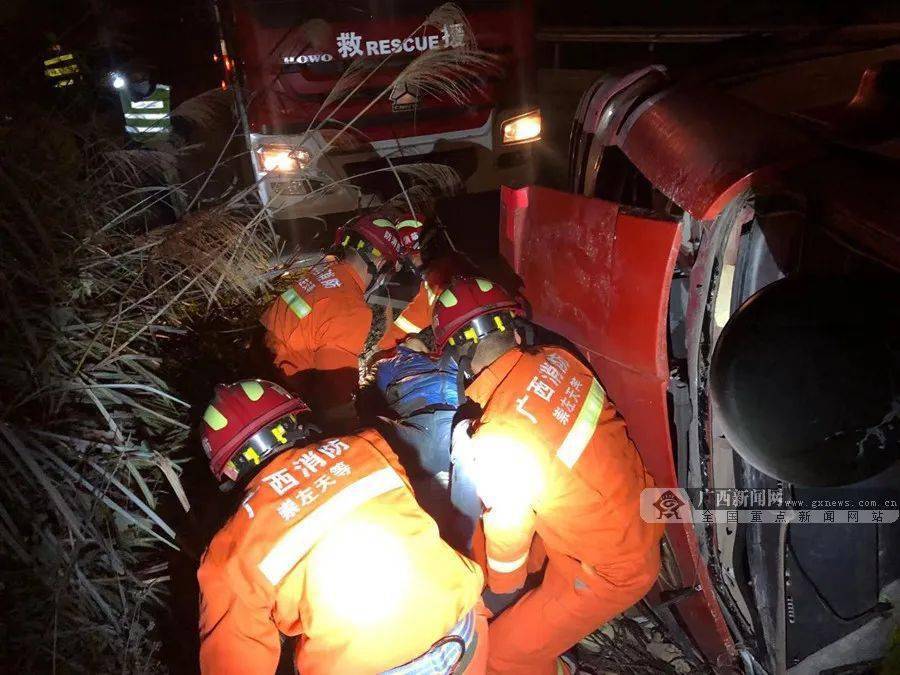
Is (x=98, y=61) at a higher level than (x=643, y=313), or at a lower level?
higher

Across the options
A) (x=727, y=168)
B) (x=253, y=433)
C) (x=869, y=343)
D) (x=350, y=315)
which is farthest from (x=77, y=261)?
(x=869, y=343)

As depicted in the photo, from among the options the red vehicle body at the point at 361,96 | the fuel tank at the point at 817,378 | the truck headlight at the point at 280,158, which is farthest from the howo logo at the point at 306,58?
the fuel tank at the point at 817,378

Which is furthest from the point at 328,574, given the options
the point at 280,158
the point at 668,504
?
the point at 280,158

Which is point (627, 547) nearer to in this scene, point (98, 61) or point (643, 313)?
point (643, 313)

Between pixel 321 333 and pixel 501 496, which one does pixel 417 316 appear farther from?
pixel 501 496

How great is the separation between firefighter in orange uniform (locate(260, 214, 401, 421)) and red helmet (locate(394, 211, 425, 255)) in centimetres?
37

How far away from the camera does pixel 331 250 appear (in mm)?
3771

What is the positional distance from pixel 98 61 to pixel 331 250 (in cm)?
277

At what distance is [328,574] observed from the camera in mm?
1715

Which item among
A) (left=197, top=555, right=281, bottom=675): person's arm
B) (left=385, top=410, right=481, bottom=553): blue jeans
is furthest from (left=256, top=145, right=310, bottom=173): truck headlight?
(left=197, top=555, right=281, bottom=675): person's arm

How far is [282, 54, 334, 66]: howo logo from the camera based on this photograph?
13.2 ft

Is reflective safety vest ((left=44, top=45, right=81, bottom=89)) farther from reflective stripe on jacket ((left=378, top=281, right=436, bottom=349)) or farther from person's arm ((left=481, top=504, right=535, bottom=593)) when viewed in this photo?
person's arm ((left=481, top=504, right=535, bottom=593))

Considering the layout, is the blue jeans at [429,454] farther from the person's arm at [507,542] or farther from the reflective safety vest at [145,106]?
the reflective safety vest at [145,106]

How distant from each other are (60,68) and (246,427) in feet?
8.04
